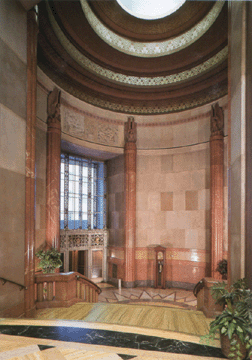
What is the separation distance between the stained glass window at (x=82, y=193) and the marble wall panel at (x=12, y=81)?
20.2ft

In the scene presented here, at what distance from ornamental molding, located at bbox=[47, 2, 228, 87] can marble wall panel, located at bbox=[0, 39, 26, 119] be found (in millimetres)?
4390

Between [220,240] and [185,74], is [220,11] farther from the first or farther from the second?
[220,240]

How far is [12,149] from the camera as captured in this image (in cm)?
520

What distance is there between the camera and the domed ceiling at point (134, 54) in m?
9.18

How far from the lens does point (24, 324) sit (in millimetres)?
3627

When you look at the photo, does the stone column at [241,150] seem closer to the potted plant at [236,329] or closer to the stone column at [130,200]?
the potted plant at [236,329]

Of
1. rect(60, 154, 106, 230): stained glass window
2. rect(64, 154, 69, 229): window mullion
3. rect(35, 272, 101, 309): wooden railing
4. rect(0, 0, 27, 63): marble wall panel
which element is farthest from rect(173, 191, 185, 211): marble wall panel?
rect(0, 0, 27, 63): marble wall panel

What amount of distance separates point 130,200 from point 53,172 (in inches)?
164

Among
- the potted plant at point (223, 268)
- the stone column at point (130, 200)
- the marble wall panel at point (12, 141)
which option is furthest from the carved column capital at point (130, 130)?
the marble wall panel at point (12, 141)

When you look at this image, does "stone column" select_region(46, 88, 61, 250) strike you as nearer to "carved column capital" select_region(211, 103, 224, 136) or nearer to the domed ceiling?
the domed ceiling

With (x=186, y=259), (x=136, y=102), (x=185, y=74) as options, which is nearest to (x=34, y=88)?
(x=136, y=102)

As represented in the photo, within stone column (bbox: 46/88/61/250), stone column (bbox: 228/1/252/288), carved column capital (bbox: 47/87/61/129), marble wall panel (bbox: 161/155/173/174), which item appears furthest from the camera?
marble wall panel (bbox: 161/155/173/174)

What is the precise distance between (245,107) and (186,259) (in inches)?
349

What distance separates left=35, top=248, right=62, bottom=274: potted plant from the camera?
771 centimetres
